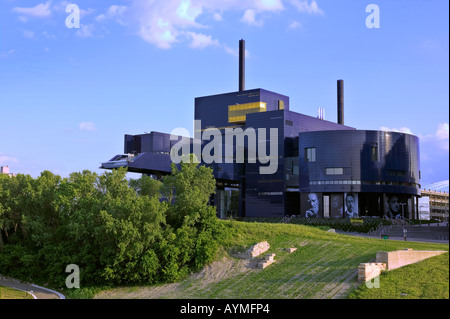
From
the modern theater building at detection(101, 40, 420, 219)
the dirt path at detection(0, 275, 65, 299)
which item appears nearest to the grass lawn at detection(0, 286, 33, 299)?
the dirt path at detection(0, 275, 65, 299)

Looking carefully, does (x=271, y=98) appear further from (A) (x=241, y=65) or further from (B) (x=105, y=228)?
(B) (x=105, y=228)

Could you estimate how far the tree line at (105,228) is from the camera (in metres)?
47.9

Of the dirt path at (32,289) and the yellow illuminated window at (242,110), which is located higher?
the yellow illuminated window at (242,110)

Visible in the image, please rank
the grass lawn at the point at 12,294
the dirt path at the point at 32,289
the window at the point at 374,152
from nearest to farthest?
the grass lawn at the point at 12,294, the dirt path at the point at 32,289, the window at the point at 374,152

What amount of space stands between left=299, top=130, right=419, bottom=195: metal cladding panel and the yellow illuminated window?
131 ft

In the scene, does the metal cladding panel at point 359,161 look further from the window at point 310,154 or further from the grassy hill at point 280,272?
the grassy hill at point 280,272

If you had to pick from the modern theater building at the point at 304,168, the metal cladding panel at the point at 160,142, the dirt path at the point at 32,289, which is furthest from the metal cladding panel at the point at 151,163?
the dirt path at the point at 32,289

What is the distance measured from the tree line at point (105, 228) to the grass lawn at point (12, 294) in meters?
3.77

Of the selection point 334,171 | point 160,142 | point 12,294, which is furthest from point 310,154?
point 12,294

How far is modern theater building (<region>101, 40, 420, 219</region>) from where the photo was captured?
11356 cm

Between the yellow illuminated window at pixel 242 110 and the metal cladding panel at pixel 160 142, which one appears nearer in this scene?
the metal cladding panel at pixel 160 142

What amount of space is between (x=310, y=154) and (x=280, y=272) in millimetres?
75952

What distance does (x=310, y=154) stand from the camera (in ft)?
385

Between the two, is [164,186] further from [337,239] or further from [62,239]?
[337,239]
